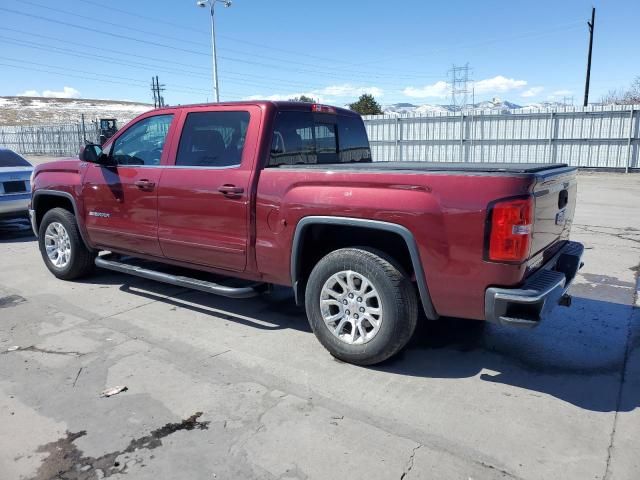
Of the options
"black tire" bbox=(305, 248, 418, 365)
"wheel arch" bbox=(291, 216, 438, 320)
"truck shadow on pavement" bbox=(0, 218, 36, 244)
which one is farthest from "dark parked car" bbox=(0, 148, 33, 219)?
"black tire" bbox=(305, 248, 418, 365)

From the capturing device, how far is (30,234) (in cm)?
995

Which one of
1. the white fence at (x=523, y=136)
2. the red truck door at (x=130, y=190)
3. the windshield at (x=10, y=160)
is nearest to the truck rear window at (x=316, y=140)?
the red truck door at (x=130, y=190)

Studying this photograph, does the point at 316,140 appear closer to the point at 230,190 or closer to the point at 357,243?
the point at 230,190

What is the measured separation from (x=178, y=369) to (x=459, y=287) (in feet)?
6.99

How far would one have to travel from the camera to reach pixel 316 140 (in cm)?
491

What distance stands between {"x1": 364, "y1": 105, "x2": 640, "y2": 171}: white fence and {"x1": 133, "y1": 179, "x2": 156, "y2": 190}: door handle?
1977 centimetres

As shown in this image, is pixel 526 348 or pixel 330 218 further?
pixel 526 348

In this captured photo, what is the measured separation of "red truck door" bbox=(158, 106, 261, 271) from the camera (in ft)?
14.2

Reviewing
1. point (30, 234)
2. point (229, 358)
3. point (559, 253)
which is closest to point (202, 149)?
point (229, 358)

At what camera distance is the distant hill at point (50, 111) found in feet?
229

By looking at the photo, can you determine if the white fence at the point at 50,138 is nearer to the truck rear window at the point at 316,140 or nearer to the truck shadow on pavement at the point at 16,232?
the truck shadow on pavement at the point at 16,232

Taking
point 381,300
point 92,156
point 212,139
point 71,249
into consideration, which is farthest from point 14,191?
point 381,300

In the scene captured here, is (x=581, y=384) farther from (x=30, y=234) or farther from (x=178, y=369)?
(x=30, y=234)

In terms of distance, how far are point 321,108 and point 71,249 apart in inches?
134
